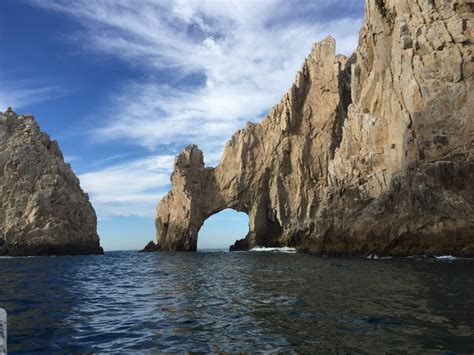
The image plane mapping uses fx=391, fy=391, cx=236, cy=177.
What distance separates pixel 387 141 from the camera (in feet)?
169

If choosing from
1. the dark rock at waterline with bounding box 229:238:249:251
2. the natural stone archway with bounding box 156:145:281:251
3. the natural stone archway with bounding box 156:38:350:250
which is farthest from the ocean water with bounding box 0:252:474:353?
the dark rock at waterline with bounding box 229:238:249:251

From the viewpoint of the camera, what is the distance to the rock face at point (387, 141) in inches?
1586

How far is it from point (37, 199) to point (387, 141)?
66256mm

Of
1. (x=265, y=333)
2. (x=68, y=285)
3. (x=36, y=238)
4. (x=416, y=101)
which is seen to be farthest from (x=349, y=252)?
(x=36, y=238)

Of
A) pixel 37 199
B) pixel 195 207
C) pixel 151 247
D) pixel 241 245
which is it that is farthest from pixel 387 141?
pixel 37 199

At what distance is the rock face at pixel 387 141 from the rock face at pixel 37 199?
21532 millimetres

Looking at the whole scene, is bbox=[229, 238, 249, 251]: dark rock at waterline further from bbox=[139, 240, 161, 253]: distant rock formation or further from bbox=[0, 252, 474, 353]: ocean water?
bbox=[0, 252, 474, 353]: ocean water

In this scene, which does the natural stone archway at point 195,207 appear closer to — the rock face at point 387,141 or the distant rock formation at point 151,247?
the rock face at point 387,141

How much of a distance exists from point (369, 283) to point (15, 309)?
16.2 m

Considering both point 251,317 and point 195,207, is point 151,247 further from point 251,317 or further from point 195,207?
point 251,317

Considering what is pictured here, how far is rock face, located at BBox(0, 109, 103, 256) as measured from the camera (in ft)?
247

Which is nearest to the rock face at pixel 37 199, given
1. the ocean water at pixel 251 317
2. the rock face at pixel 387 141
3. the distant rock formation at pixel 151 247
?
the distant rock formation at pixel 151 247

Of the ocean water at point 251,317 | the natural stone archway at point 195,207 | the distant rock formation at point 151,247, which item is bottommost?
the ocean water at point 251,317

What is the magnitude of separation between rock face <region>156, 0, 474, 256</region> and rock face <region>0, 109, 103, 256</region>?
2153 cm
